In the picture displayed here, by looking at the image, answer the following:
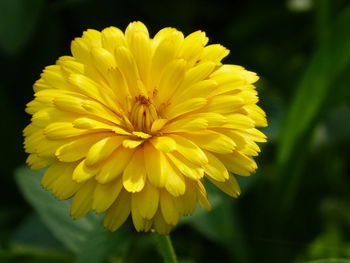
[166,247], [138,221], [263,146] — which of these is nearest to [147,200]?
[138,221]

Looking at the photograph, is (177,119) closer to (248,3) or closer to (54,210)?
(54,210)

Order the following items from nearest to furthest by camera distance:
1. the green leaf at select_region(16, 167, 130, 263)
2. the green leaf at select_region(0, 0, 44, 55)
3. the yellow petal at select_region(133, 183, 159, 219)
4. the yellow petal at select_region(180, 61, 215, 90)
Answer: the yellow petal at select_region(133, 183, 159, 219) < the yellow petal at select_region(180, 61, 215, 90) < the green leaf at select_region(16, 167, 130, 263) < the green leaf at select_region(0, 0, 44, 55)

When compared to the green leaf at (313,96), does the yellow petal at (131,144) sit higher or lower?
lower

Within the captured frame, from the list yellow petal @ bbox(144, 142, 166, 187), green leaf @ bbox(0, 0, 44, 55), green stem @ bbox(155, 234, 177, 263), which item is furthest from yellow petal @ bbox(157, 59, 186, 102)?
green leaf @ bbox(0, 0, 44, 55)

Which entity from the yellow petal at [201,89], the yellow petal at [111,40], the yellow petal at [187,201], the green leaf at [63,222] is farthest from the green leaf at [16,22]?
the yellow petal at [187,201]

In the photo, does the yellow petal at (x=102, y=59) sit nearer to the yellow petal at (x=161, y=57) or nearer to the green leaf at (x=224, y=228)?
the yellow petal at (x=161, y=57)

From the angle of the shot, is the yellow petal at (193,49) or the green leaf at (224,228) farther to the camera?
the green leaf at (224,228)

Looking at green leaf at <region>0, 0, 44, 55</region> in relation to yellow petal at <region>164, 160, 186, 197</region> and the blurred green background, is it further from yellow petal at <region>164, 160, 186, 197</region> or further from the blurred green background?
yellow petal at <region>164, 160, 186, 197</region>
